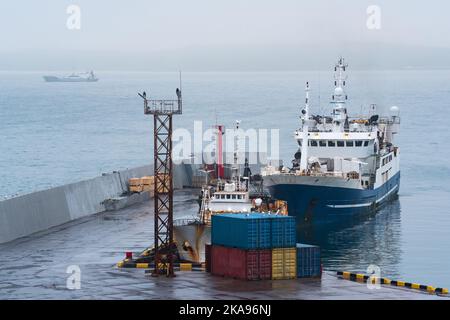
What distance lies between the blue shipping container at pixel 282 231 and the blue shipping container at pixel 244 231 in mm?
250

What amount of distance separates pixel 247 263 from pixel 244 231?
153 cm

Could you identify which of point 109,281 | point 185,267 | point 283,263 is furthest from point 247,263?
point 109,281

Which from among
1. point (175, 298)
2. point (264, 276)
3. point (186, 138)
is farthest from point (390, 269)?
point (186, 138)

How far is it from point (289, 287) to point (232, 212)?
975 centimetres

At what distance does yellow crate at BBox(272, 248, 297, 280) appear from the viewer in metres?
56.2

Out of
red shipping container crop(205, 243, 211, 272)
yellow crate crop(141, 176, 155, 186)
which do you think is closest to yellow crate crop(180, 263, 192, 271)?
red shipping container crop(205, 243, 211, 272)

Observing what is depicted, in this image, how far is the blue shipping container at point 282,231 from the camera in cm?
5556

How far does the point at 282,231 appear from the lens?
5578cm

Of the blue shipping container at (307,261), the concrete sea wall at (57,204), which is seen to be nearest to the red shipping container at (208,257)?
the blue shipping container at (307,261)

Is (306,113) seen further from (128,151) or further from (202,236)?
(128,151)

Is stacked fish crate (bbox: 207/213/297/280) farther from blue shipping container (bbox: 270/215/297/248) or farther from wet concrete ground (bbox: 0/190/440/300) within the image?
wet concrete ground (bbox: 0/190/440/300)

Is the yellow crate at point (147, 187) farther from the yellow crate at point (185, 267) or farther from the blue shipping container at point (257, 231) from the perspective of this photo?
the blue shipping container at point (257, 231)

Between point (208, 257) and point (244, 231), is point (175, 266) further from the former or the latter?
point (244, 231)

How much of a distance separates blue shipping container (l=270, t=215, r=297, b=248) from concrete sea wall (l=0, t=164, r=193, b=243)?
20553 millimetres
